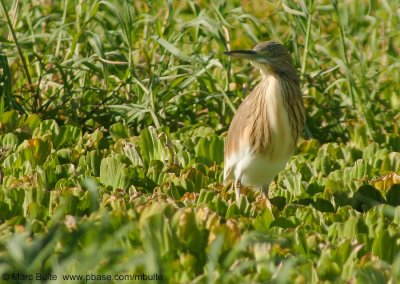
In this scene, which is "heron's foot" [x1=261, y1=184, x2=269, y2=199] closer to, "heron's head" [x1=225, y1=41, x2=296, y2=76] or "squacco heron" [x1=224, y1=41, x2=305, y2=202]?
"squacco heron" [x1=224, y1=41, x2=305, y2=202]

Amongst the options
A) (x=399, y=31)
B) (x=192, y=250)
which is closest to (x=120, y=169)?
(x=192, y=250)

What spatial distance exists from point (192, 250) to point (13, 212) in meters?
1.04

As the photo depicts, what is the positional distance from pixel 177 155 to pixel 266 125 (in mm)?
752

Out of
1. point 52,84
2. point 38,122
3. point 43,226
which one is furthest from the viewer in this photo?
point 52,84

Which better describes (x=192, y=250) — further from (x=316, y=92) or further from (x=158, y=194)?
(x=316, y=92)

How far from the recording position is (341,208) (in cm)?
512

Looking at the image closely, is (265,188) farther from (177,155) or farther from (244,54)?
(244,54)

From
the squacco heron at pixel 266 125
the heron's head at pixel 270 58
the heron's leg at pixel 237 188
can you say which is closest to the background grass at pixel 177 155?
the heron's leg at pixel 237 188

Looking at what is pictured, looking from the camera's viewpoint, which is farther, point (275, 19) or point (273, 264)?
point (275, 19)

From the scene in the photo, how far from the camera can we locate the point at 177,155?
642 centimetres

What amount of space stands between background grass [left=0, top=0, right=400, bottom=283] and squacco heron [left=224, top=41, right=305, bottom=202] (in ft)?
0.55

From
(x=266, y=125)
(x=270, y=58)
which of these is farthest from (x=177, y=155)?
(x=270, y=58)

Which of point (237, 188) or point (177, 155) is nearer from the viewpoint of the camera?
point (237, 188)

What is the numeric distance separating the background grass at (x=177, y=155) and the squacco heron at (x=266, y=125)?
0.17 m
